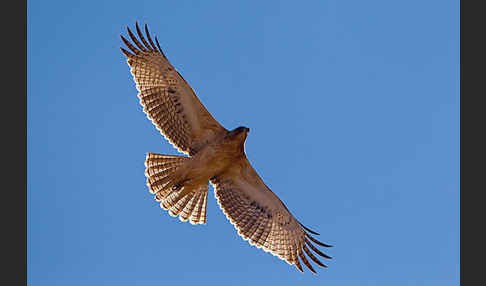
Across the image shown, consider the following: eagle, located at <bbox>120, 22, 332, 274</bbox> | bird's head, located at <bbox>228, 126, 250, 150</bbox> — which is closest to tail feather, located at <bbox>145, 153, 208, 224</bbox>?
eagle, located at <bbox>120, 22, 332, 274</bbox>

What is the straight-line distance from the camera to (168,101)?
14727 mm

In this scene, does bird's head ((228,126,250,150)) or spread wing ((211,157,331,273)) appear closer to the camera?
bird's head ((228,126,250,150))

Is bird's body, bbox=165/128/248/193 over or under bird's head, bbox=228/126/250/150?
under

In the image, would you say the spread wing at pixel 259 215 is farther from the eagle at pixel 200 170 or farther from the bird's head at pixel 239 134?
the bird's head at pixel 239 134

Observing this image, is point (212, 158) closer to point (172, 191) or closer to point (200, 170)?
point (200, 170)

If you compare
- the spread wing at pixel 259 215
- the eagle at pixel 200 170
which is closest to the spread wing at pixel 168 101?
the eagle at pixel 200 170

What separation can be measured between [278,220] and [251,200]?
64 cm

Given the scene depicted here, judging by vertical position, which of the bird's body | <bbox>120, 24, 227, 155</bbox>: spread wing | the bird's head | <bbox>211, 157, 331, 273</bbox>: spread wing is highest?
<bbox>120, 24, 227, 155</bbox>: spread wing

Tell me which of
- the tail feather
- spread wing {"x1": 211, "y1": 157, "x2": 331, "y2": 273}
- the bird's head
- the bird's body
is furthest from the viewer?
spread wing {"x1": 211, "y1": 157, "x2": 331, "y2": 273}

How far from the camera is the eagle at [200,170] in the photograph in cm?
1445

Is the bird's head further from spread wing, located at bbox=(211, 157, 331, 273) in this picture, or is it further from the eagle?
Result: spread wing, located at bbox=(211, 157, 331, 273)

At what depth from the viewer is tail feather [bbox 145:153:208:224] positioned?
14453 millimetres

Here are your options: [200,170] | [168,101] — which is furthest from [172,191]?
[168,101]

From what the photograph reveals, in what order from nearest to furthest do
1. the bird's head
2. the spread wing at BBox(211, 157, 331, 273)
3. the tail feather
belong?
1. the bird's head
2. the tail feather
3. the spread wing at BBox(211, 157, 331, 273)
